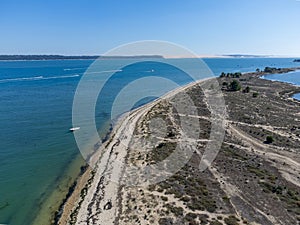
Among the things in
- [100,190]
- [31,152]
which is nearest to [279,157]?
[100,190]

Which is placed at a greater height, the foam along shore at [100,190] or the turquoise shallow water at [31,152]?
the foam along shore at [100,190]

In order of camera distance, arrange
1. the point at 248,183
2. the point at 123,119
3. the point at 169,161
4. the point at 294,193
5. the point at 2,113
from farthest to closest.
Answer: the point at 2,113, the point at 123,119, the point at 169,161, the point at 248,183, the point at 294,193

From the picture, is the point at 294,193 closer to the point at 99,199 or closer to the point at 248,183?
the point at 248,183

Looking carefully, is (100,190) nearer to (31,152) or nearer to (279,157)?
(31,152)

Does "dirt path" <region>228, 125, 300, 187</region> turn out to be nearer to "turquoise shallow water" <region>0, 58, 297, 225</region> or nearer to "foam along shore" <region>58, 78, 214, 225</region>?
"foam along shore" <region>58, 78, 214, 225</region>

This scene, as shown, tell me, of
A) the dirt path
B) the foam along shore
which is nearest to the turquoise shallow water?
the foam along shore

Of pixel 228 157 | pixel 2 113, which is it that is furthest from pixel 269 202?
pixel 2 113

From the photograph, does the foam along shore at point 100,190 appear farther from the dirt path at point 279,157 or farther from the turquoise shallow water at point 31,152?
the dirt path at point 279,157

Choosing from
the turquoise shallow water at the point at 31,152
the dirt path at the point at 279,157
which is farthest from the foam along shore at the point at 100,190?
the dirt path at the point at 279,157
